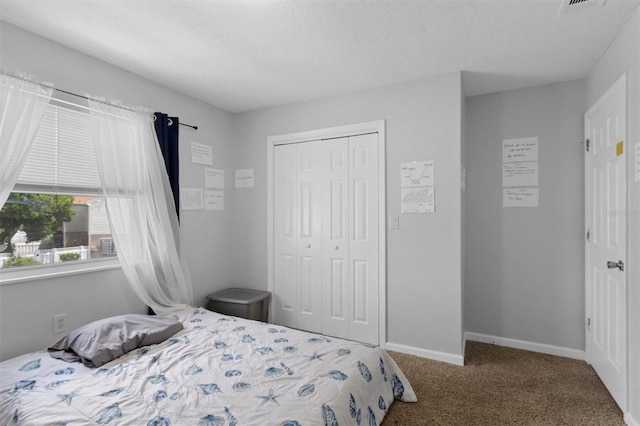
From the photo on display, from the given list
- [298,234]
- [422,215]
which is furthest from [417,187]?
[298,234]

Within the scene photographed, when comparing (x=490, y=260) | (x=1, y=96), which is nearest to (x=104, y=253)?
(x=1, y=96)

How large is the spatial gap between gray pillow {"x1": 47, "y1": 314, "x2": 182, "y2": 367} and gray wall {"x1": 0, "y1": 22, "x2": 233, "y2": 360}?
0.26m

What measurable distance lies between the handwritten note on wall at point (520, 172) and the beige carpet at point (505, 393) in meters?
1.49

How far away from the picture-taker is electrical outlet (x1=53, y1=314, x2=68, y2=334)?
Answer: 2.26 metres

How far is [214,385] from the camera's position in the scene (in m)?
1.72

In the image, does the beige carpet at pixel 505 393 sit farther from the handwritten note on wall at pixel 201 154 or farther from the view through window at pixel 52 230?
the handwritten note on wall at pixel 201 154

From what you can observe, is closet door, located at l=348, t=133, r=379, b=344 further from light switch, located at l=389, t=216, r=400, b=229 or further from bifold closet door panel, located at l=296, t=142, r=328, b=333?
bifold closet door panel, located at l=296, t=142, r=328, b=333

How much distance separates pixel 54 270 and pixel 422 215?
297cm

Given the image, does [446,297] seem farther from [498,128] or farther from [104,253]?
[104,253]

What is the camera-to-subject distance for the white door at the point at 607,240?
2.15m

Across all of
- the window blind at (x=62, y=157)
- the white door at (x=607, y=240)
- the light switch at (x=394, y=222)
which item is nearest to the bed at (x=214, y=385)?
the window blind at (x=62, y=157)

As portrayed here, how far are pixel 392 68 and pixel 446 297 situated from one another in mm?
2058

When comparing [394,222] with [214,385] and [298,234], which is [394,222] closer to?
[298,234]

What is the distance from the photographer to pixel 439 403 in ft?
7.32
